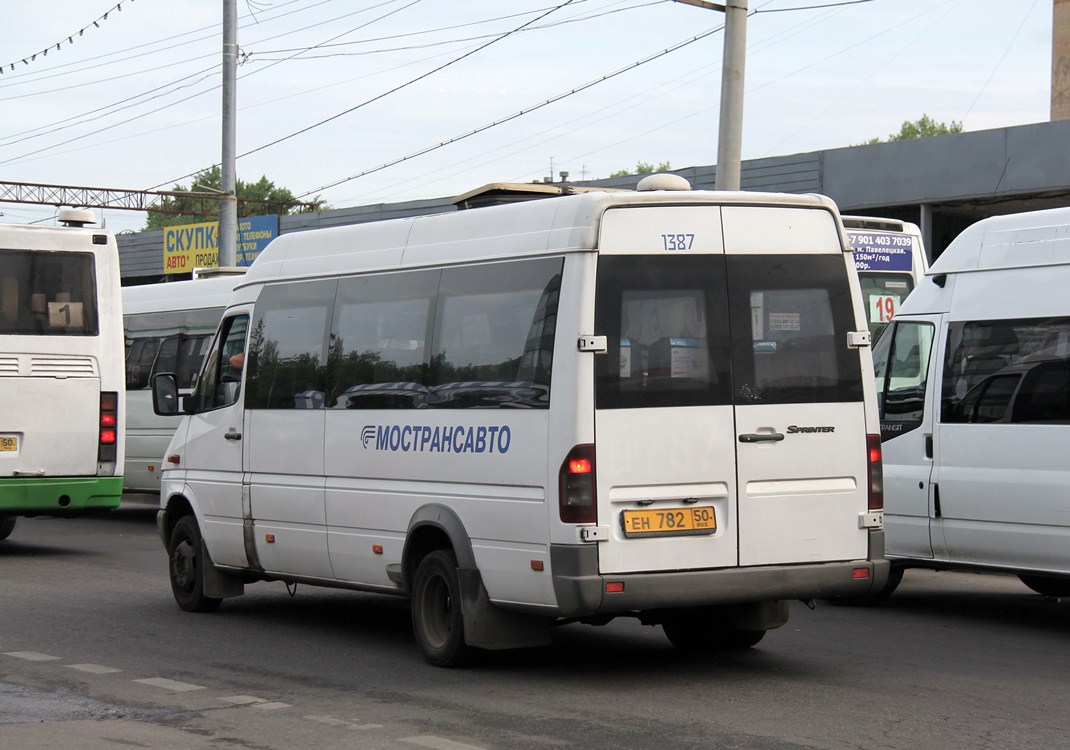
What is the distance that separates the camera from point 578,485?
833cm

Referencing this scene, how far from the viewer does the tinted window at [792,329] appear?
8883mm

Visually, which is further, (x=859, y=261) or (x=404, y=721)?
(x=859, y=261)

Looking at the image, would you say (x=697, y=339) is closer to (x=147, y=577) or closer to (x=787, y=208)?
A: (x=787, y=208)

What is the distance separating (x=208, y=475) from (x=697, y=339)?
455cm

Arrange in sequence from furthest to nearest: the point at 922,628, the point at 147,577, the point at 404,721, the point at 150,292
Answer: the point at 150,292, the point at 147,577, the point at 922,628, the point at 404,721

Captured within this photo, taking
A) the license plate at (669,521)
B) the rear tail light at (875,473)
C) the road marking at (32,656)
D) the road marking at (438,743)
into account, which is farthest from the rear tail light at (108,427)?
the road marking at (438,743)

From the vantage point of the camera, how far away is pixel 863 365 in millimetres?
9148

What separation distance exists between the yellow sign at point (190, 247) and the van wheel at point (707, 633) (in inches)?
1427

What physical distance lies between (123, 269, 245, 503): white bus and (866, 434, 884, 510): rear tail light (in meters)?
11.7

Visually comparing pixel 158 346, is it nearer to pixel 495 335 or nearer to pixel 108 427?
pixel 108 427

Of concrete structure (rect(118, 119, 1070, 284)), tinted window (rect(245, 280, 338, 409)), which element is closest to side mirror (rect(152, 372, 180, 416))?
tinted window (rect(245, 280, 338, 409))

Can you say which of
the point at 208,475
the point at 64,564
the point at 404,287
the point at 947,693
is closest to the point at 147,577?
the point at 64,564

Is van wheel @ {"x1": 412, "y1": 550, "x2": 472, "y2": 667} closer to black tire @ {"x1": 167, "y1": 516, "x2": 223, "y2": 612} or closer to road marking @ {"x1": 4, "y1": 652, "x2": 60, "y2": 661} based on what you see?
road marking @ {"x1": 4, "y1": 652, "x2": 60, "y2": 661}

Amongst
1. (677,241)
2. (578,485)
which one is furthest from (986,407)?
(578,485)
